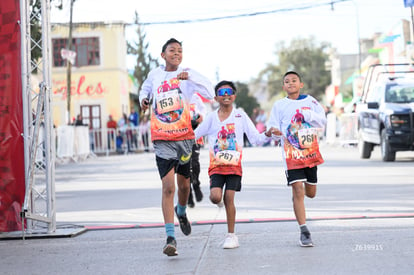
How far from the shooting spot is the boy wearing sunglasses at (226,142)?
26.6 ft

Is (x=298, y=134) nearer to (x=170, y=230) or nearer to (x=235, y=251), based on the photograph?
(x=235, y=251)

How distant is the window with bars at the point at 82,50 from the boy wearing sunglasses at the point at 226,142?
41.4m

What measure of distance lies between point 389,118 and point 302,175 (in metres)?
12.8

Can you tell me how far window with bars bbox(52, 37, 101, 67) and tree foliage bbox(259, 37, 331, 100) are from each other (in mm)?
65418

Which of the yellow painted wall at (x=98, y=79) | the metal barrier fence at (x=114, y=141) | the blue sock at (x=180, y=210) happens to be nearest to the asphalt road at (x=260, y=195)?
the blue sock at (x=180, y=210)

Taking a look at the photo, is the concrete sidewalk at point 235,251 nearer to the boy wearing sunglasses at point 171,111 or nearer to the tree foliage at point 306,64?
the boy wearing sunglasses at point 171,111

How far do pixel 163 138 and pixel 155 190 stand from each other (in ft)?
26.4

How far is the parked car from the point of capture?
66.1 feet

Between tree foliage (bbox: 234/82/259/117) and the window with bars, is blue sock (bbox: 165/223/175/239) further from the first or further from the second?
tree foliage (bbox: 234/82/259/117)

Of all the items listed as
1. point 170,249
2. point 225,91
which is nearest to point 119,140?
point 225,91

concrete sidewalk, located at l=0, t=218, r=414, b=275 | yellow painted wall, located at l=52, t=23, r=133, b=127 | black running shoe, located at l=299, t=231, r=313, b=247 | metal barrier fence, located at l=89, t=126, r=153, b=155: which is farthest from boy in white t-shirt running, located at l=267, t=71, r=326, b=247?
yellow painted wall, located at l=52, t=23, r=133, b=127

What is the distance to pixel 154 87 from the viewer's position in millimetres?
7918

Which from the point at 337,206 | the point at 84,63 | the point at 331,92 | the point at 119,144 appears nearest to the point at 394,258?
the point at 337,206

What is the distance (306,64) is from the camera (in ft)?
377
